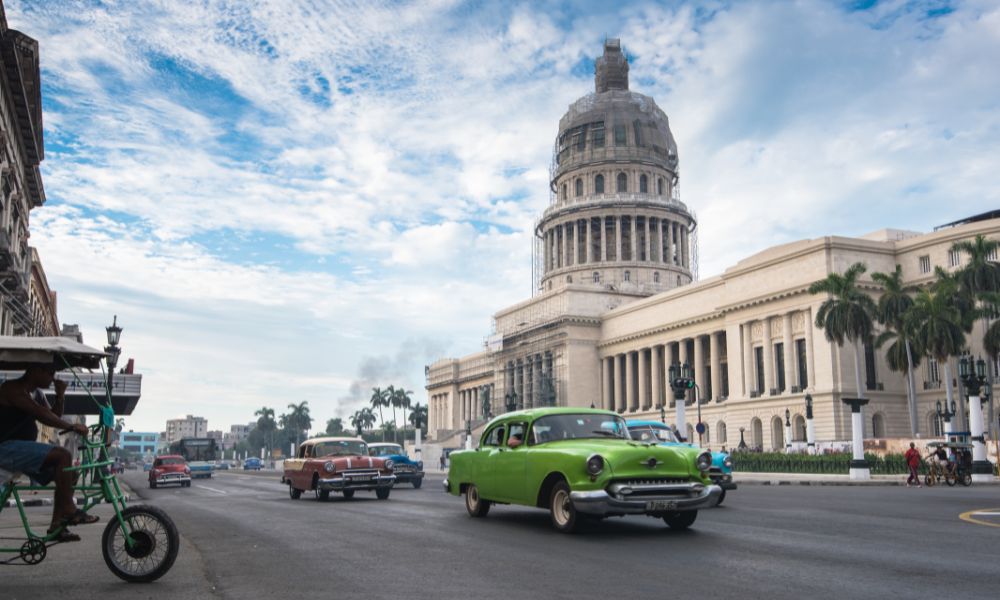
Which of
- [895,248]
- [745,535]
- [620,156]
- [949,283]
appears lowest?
[745,535]

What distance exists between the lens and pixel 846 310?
53.2 metres

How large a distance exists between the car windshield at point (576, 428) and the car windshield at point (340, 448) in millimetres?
10644

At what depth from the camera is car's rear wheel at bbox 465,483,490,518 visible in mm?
14562

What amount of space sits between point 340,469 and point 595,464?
11.6m

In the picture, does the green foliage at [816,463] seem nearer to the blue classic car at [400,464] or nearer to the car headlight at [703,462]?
the blue classic car at [400,464]

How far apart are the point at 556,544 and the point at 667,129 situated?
105 m

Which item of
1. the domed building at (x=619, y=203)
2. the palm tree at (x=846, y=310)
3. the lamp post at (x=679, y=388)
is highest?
the domed building at (x=619, y=203)

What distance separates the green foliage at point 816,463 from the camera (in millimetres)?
39406

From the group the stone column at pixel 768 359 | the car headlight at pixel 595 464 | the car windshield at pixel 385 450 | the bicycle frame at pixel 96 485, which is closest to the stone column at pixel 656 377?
the stone column at pixel 768 359

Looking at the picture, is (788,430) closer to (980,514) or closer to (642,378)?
(642,378)

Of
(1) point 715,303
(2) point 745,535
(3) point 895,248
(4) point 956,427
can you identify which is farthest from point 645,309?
(2) point 745,535

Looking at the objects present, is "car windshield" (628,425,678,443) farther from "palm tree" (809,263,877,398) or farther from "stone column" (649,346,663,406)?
"stone column" (649,346,663,406)

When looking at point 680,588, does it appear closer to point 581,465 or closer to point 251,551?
point 581,465

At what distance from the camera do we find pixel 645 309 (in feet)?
272
